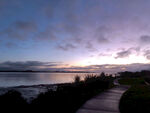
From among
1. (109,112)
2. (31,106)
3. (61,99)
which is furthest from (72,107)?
(31,106)

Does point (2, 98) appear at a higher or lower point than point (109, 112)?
higher

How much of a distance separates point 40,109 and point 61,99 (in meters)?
1.47

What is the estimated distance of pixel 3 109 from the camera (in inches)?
187

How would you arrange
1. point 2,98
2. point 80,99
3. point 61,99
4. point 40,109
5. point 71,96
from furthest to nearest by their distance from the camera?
point 80,99 < point 71,96 < point 61,99 < point 40,109 < point 2,98

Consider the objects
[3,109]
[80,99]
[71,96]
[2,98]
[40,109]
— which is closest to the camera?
[3,109]

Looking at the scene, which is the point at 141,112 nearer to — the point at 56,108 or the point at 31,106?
the point at 56,108

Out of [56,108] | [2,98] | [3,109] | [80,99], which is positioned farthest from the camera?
[80,99]

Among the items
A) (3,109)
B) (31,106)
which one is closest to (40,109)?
(31,106)

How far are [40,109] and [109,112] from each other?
2805mm

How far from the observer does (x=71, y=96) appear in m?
7.97

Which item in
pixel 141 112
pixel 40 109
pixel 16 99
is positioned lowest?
pixel 141 112

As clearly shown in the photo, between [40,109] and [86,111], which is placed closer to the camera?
[40,109]

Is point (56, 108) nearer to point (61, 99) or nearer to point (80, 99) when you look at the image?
point (61, 99)

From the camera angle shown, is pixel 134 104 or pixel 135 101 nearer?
pixel 134 104
